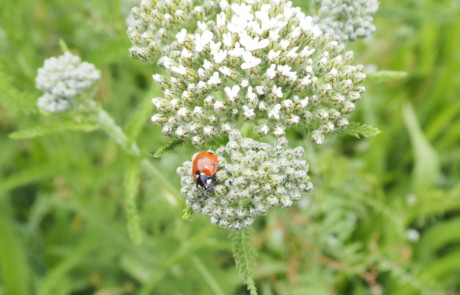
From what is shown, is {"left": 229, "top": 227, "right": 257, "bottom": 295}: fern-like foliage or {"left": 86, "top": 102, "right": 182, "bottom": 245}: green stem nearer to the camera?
{"left": 229, "top": 227, "right": 257, "bottom": 295}: fern-like foliage

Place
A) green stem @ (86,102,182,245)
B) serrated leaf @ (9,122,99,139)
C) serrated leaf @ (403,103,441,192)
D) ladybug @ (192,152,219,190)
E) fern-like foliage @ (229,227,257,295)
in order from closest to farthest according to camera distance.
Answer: ladybug @ (192,152,219,190), fern-like foliage @ (229,227,257,295), serrated leaf @ (9,122,99,139), green stem @ (86,102,182,245), serrated leaf @ (403,103,441,192)

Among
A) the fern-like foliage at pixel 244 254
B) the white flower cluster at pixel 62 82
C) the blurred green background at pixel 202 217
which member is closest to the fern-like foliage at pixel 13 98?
the blurred green background at pixel 202 217

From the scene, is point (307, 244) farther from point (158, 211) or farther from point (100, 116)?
point (100, 116)

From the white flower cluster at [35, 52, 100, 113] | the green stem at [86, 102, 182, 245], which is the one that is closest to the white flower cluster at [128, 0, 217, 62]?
the white flower cluster at [35, 52, 100, 113]

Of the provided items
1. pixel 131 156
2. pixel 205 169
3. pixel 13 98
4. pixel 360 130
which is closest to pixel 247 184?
pixel 205 169

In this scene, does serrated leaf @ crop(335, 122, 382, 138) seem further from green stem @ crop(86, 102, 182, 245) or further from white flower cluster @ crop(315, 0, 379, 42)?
green stem @ crop(86, 102, 182, 245)

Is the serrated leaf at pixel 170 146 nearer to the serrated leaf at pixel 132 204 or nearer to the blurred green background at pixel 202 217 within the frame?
the serrated leaf at pixel 132 204
